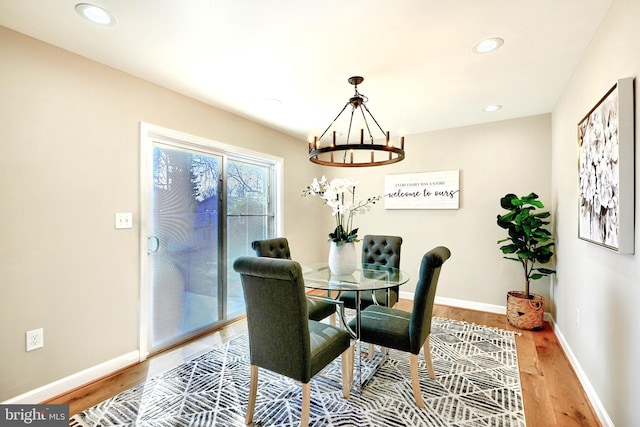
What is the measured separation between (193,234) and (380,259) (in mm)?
2024

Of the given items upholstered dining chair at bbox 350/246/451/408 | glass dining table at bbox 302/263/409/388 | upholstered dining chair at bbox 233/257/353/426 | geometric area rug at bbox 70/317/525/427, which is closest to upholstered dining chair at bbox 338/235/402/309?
glass dining table at bbox 302/263/409/388

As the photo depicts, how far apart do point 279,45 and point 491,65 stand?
168cm

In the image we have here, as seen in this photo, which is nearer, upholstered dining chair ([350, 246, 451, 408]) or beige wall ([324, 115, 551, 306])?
upholstered dining chair ([350, 246, 451, 408])

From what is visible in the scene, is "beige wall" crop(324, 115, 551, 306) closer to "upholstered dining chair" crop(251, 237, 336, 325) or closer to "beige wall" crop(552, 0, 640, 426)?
"beige wall" crop(552, 0, 640, 426)

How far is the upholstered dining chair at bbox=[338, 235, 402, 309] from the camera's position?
2.86 metres

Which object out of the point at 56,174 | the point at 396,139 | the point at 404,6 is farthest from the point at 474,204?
the point at 56,174

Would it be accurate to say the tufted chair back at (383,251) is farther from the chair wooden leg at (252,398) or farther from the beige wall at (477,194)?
the chair wooden leg at (252,398)

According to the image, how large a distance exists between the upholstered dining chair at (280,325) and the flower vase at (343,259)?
0.81 meters

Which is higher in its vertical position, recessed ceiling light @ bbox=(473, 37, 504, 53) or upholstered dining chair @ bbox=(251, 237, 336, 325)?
recessed ceiling light @ bbox=(473, 37, 504, 53)

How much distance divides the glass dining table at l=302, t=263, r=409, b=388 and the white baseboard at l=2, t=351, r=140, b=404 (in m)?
1.65

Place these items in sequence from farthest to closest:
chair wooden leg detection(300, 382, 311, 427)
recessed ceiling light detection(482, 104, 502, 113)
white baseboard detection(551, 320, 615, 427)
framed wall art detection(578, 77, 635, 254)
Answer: recessed ceiling light detection(482, 104, 502, 113), white baseboard detection(551, 320, 615, 427), chair wooden leg detection(300, 382, 311, 427), framed wall art detection(578, 77, 635, 254)

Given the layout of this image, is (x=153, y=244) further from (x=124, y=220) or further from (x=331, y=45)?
(x=331, y=45)

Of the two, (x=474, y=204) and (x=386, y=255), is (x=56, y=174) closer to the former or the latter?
(x=386, y=255)

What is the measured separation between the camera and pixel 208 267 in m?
3.28
